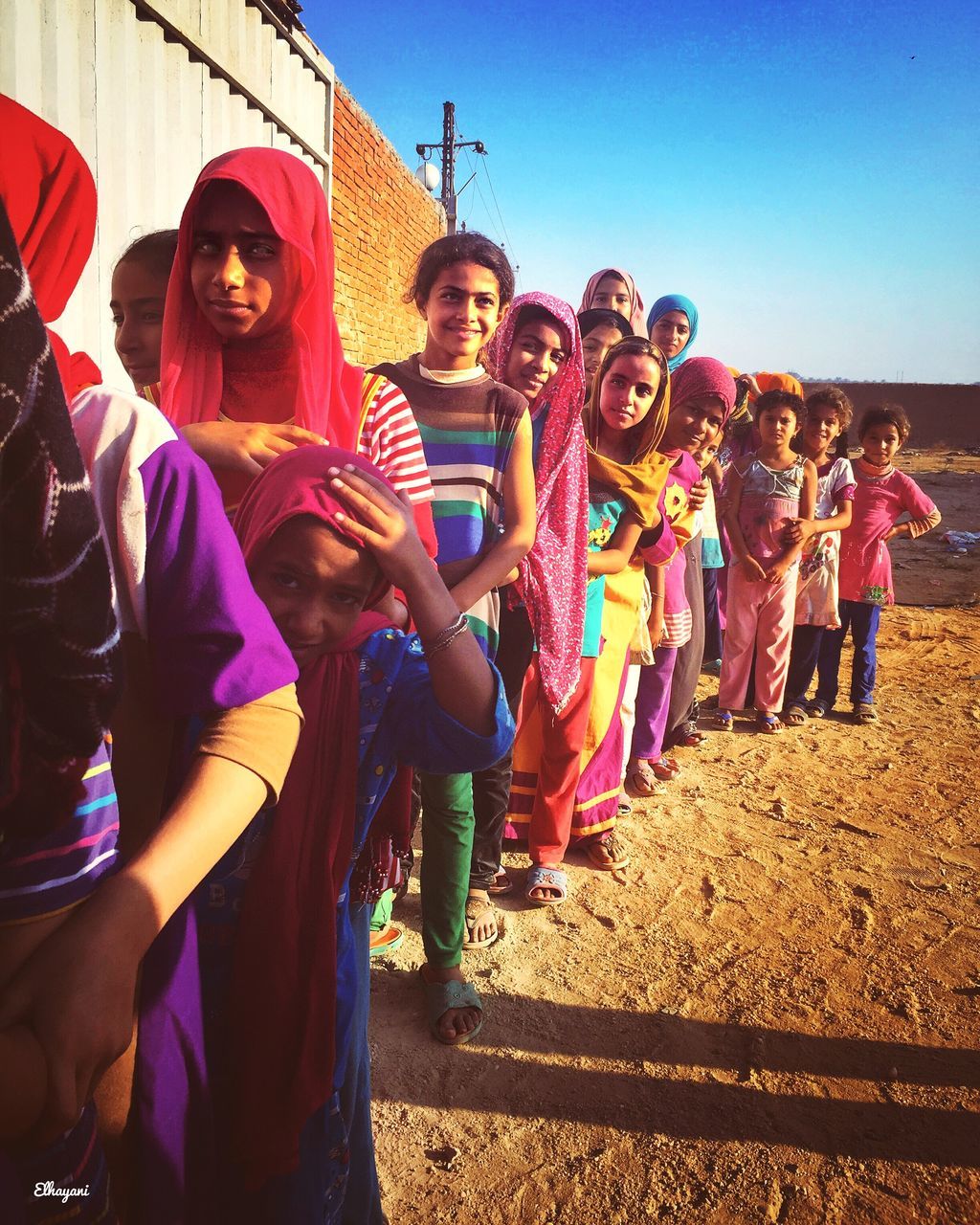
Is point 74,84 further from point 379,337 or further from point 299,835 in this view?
point 379,337

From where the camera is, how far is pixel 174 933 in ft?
3.01

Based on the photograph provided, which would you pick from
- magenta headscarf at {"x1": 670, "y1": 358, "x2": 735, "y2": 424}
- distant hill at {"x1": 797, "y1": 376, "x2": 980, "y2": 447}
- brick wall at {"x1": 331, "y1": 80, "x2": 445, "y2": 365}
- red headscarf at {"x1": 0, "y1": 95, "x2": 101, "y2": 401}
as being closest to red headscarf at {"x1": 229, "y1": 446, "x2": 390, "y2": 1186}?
red headscarf at {"x1": 0, "y1": 95, "x2": 101, "y2": 401}

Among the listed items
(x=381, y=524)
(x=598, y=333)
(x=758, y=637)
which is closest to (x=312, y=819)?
(x=381, y=524)

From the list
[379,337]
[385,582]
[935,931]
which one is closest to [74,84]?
[385,582]

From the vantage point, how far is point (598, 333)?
378 centimetres

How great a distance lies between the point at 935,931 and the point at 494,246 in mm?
2985

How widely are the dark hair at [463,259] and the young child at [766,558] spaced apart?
2825 millimetres

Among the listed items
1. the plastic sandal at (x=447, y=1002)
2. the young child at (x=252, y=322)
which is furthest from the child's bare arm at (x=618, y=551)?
the young child at (x=252, y=322)

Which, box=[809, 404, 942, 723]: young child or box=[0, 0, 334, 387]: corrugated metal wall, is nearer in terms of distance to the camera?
box=[0, 0, 334, 387]: corrugated metal wall

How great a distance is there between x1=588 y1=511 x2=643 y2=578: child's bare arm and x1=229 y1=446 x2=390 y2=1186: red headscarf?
2.09 metres

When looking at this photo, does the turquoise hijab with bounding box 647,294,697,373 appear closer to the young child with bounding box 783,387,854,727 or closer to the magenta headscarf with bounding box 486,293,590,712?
the young child with bounding box 783,387,854,727

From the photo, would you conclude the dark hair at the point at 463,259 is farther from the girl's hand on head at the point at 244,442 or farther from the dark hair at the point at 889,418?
the dark hair at the point at 889,418

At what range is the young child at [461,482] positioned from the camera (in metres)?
2.32

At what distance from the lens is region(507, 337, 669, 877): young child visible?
10.4 ft
